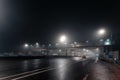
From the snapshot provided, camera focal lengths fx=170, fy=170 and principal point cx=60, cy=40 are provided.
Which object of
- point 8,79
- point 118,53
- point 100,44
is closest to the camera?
point 8,79

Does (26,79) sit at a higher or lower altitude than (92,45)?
lower

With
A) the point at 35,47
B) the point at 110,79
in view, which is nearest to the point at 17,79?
the point at 110,79

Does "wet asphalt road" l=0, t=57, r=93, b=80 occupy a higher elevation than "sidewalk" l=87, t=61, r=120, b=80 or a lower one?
higher

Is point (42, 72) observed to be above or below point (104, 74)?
above

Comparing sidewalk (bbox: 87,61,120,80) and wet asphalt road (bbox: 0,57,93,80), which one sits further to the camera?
sidewalk (bbox: 87,61,120,80)

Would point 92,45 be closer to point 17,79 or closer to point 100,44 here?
point 100,44

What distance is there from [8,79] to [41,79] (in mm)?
2366

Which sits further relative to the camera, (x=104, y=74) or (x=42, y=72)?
(x=42, y=72)

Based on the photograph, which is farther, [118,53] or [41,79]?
[118,53]

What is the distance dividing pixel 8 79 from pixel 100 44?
94416 mm

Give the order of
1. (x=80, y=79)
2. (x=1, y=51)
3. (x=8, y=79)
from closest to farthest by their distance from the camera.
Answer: (x=8, y=79), (x=80, y=79), (x=1, y=51)

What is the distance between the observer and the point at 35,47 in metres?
135

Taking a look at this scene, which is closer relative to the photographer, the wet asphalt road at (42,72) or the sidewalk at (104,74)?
the wet asphalt road at (42,72)

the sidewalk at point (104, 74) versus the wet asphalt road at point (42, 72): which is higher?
the wet asphalt road at point (42, 72)
